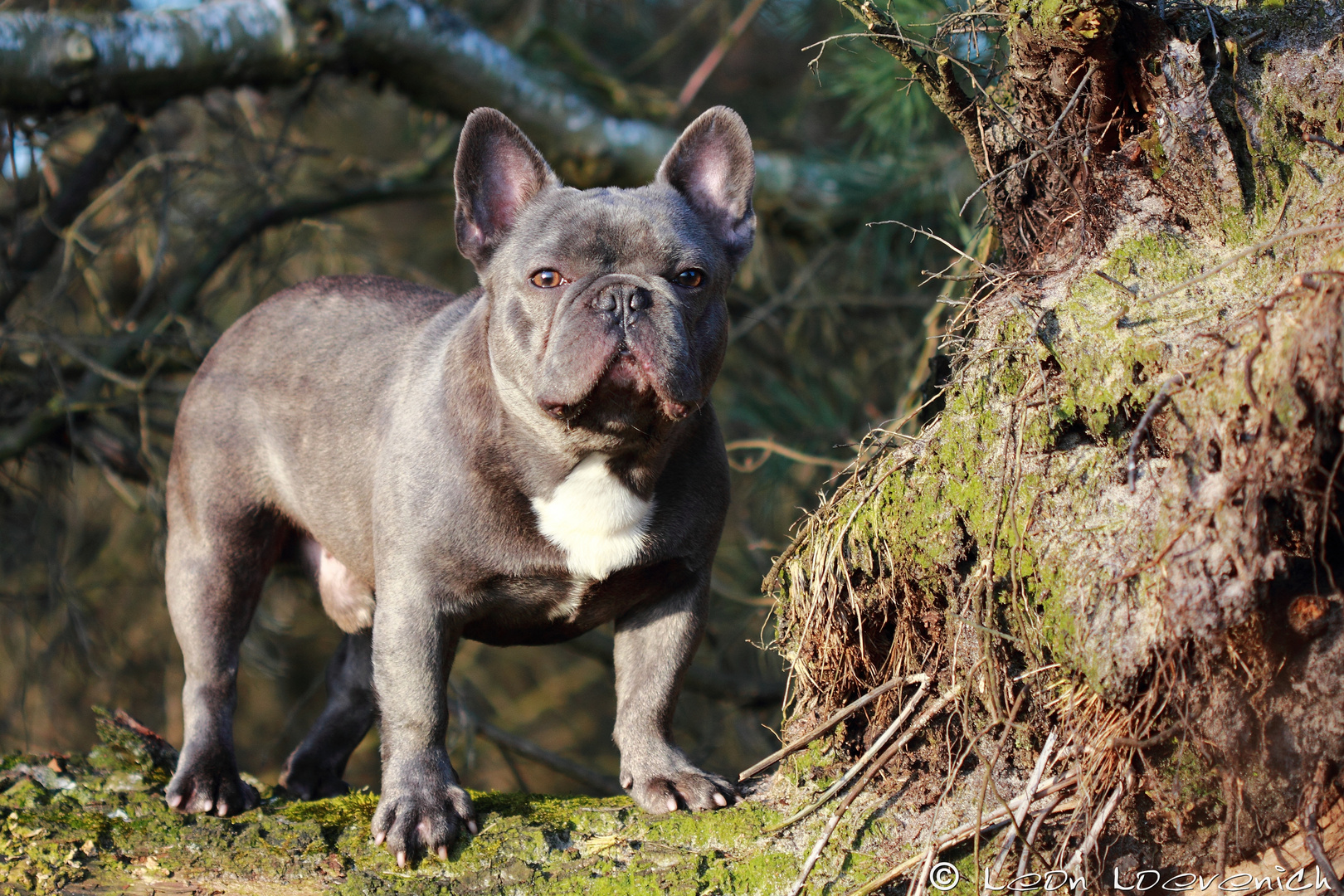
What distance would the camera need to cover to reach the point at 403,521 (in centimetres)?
401

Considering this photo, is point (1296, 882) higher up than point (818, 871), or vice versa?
point (1296, 882)

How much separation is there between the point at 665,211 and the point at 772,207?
156 inches

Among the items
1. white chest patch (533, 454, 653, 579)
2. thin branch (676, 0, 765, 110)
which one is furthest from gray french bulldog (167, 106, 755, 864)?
thin branch (676, 0, 765, 110)

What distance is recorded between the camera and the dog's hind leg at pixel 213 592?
15.0 feet

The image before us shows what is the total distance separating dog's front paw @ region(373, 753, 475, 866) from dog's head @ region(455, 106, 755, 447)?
1.30 m

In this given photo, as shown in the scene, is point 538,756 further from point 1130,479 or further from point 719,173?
point 1130,479

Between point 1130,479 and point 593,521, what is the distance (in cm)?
186

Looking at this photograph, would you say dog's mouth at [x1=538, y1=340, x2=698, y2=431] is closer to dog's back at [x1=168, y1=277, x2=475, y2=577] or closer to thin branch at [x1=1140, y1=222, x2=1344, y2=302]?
dog's back at [x1=168, y1=277, x2=475, y2=577]

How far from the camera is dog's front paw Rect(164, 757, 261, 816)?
159 inches

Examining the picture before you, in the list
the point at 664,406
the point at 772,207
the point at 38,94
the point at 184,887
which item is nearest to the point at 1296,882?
the point at 664,406

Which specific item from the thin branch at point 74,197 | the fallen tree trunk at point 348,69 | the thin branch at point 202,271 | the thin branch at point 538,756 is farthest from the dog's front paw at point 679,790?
the thin branch at point 74,197

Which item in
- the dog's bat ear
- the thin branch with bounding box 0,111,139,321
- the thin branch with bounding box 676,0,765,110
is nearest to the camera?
the dog's bat ear

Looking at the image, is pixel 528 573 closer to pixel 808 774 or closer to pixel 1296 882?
pixel 808 774

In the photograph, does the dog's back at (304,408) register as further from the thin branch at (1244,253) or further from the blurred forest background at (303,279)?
the thin branch at (1244,253)
